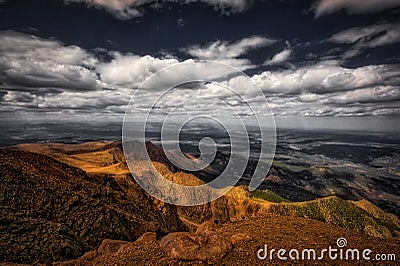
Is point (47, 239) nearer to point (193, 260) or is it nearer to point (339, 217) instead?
point (193, 260)

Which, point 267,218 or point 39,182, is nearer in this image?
point 267,218

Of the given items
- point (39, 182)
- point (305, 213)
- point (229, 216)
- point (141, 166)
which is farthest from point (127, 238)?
point (141, 166)

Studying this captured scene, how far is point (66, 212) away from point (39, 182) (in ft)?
12.1

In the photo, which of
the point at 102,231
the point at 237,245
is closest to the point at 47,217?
the point at 102,231

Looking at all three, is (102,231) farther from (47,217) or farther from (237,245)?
(237,245)

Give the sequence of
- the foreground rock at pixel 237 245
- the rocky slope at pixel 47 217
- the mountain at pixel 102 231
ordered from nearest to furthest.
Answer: the foreground rock at pixel 237 245
the mountain at pixel 102 231
the rocky slope at pixel 47 217

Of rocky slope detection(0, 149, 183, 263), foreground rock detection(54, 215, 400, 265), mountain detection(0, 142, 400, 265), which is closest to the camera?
foreground rock detection(54, 215, 400, 265)

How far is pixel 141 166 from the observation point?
78.3 metres

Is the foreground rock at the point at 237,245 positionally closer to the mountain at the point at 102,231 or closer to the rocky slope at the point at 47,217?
the mountain at the point at 102,231

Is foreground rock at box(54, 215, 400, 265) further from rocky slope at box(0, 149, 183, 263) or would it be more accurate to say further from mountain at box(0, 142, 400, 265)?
rocky slope at box(0, 149, 183, 263)

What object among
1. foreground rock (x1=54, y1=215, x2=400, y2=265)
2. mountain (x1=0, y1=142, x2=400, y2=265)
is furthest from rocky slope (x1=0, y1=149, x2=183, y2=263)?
foreground rock (x1=54, y1=215, x2=400, y2=265)

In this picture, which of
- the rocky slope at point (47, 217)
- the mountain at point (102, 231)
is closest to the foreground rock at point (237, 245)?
the mountain at point (102, 231)

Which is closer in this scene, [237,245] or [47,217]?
[237,245]

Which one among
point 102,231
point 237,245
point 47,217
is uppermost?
point 237,245
